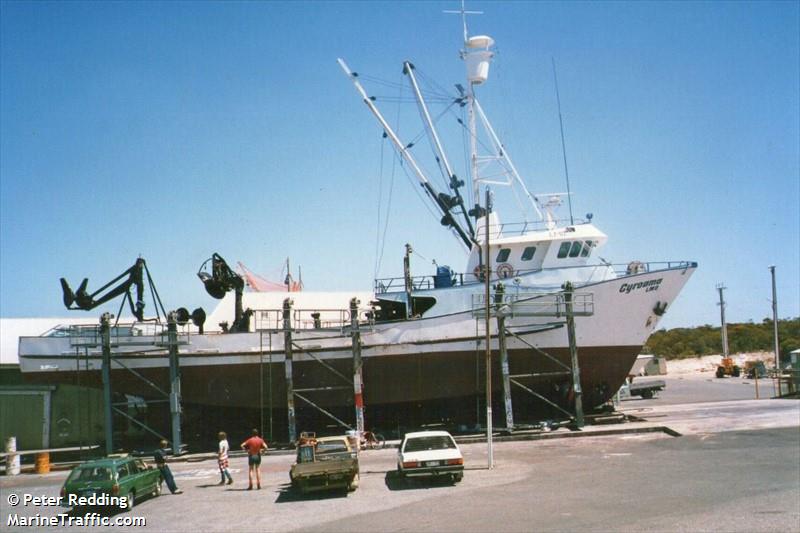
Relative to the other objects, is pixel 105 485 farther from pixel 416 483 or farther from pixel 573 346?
pixel 573 346

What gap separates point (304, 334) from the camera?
90.4 ft


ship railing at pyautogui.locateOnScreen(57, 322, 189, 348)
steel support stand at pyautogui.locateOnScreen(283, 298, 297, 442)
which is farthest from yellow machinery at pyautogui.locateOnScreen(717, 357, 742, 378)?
ship railing at pyautogui.locateOnScreen(57, 322, 189, 348)

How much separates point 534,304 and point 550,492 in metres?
12.2

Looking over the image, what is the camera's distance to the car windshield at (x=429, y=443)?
55.0 ft

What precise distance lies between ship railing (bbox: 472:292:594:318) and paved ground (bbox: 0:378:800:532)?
16.8 ft

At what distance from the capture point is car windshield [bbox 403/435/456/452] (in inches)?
660

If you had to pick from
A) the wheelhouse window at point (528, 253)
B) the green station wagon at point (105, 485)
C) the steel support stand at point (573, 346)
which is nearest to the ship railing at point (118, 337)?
the green station wagon at point (105, 485)

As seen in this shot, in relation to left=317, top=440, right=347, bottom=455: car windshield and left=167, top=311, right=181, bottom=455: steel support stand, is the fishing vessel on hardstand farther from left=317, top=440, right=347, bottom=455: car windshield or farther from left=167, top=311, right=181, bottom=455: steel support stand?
left=317, top=440, right=347, bottom=455: car windshield

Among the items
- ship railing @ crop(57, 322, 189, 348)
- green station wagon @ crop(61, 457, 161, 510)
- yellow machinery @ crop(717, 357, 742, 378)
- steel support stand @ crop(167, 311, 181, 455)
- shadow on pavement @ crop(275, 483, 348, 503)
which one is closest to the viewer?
green station wagon @ crop(61, 457, 161, 510)

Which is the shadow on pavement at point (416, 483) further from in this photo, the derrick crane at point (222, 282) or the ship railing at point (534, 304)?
the derrick crane at point (222, 282)

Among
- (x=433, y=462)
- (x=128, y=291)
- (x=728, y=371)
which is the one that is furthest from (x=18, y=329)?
(x=728, y=371)

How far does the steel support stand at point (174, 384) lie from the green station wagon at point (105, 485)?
866 cm

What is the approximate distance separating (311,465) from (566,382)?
1528 cm

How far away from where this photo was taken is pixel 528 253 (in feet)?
96.0
